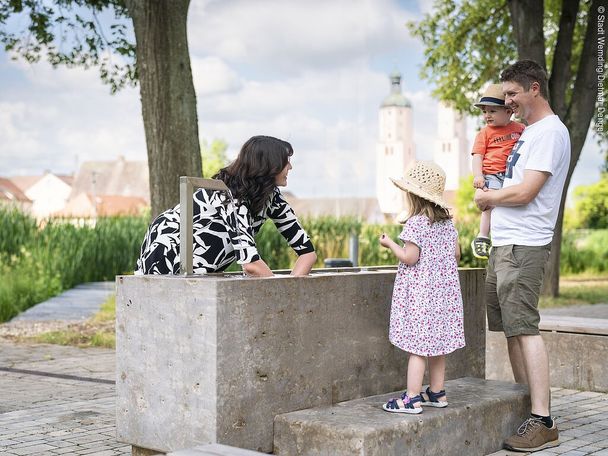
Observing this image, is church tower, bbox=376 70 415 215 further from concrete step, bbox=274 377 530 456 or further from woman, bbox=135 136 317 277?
woman, bbox=135 136 317 277

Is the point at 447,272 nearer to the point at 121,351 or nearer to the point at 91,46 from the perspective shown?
the point at 121,351

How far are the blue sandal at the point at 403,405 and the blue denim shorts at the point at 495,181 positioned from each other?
4.88ft

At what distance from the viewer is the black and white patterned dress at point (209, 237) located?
494 cm

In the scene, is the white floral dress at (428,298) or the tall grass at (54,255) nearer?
the white floral dress at (428,298)

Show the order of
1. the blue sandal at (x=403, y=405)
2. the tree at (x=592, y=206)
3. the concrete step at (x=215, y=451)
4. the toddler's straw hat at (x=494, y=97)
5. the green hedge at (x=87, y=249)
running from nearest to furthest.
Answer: the concrete step at (x=215, y=451) < the blue sandal at (x=403, y=405) < the toddler's straw hat at (x=494, y=97) < the green hedge at (x=87, y=249) < the tree at (x=592, y=206)

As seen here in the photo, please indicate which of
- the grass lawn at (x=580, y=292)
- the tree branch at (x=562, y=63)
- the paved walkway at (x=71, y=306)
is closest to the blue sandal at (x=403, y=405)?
the paved walkway at (x=71, y=306)

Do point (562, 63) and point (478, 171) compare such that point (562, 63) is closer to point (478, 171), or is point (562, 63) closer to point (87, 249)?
point (87, 249)

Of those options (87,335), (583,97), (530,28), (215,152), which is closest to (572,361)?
(87,335)

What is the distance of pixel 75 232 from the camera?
64.7 ft

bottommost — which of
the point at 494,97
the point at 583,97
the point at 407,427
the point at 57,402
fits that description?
the point at 57,402

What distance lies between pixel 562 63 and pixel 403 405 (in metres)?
12.8

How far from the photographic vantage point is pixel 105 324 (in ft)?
41.3

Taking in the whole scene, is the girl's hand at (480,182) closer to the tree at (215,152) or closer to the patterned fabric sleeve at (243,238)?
the patterned fabric sleeve at (243,238)

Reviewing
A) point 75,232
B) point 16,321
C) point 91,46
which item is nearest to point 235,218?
point 16,321
